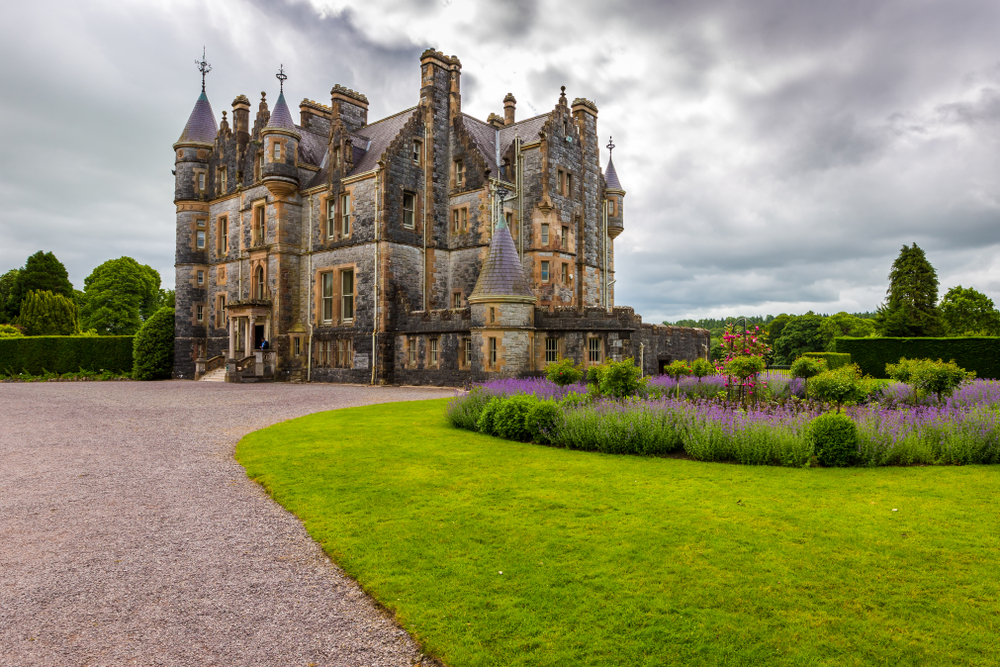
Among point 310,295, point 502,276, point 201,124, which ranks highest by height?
point 201,124

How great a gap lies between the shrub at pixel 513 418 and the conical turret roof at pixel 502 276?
12932 mm

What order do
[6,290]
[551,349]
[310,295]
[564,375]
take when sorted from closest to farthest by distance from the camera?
[564,375]
[551,349]
[310,295]
[6,290]

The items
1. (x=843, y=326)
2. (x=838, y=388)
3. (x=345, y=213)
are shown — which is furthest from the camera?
(x=843, y=326)

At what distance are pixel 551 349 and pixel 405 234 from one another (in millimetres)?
11594

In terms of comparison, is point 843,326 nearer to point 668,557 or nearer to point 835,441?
point 835,441

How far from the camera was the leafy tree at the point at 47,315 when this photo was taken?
56.0 metres

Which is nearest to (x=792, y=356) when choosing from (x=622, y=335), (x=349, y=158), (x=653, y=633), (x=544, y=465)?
(x=622, y=335)

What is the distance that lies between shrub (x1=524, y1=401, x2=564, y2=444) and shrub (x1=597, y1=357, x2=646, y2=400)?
2.75 meters

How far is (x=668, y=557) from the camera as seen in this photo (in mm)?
5441

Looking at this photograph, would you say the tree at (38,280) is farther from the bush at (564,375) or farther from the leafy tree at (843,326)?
the leafy tree at (843,326)

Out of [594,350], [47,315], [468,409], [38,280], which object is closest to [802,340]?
[594,350]

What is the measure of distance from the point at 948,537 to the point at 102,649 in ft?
25.8

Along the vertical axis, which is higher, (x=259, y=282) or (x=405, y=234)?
(x=405, y=234)

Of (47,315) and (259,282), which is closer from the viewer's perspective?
(259,282)
